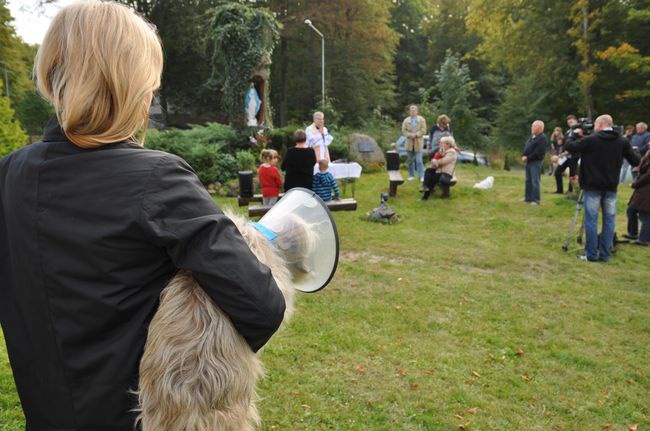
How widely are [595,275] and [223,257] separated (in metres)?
7.65

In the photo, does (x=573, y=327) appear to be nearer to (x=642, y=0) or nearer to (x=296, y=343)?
(x=296, y=343)

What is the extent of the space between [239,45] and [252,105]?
2.07 meters

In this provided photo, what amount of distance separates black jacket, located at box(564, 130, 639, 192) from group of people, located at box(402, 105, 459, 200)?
4.36 m

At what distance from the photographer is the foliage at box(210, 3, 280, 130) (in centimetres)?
1658

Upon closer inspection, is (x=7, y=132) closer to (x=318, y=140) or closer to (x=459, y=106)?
(x=318, y=140)

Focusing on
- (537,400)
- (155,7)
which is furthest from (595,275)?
(155,7)

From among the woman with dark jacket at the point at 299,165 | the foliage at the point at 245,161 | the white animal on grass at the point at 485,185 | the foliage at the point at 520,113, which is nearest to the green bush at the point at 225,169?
the foliage at the point at 245,161

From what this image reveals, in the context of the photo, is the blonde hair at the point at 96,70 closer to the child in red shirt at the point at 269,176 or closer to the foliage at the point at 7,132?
the child in red shirt at the point at 269,176

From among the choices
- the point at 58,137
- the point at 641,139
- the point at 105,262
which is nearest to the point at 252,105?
the point at 641,139

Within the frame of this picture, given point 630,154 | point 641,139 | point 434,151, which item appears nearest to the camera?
point 630,154

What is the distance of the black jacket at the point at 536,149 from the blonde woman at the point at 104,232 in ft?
38.8

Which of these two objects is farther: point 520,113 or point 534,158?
point 520,113

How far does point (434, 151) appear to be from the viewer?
1387 centimetres

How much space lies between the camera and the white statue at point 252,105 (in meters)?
17.1
